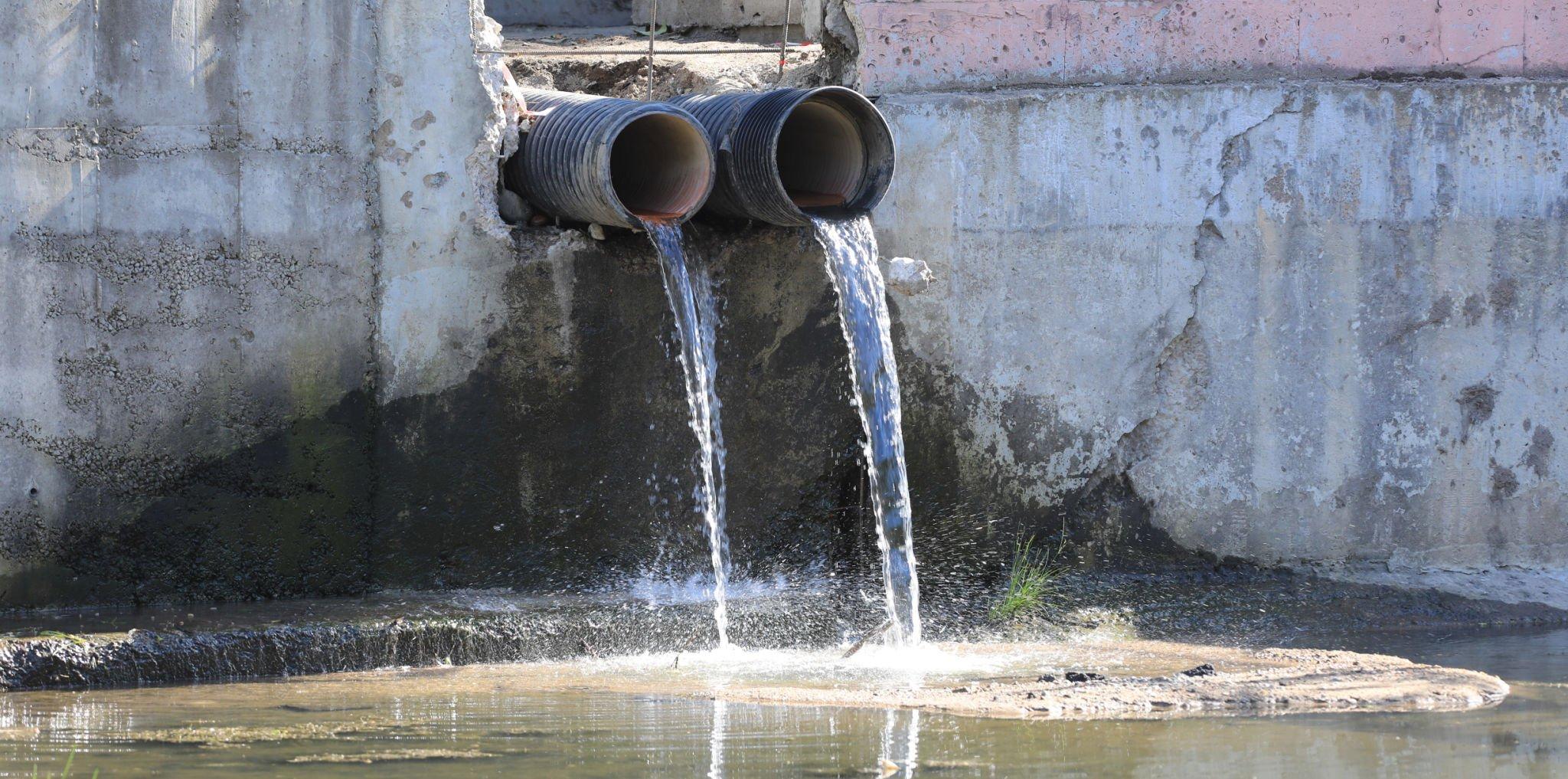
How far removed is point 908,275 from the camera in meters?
5.92

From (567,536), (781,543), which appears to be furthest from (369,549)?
(781,543)

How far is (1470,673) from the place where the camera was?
482 centimetres

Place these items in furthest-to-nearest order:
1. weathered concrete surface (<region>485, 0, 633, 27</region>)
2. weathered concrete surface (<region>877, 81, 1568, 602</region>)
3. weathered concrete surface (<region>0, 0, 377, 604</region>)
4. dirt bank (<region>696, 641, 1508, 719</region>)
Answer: weathered concrete surface (<region>485, 0, 633, 27</region>) → weathered concrete surface (<region>877, 81, 1568, 602</region>) → weathered concrete surface (<region>0, 0, 377, 604</region>) → dirt bank (<region>696, 641, 1508, 719</region>)

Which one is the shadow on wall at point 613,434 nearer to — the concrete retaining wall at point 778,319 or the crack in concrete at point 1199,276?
the concrete retaining wall at point 778,319

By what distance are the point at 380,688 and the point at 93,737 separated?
84 cm

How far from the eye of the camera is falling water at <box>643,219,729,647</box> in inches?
215

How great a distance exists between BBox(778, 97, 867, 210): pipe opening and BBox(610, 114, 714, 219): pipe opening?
30 centimetres

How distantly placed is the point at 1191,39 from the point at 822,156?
1.45 metres

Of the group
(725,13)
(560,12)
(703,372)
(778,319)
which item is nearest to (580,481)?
(703,372)

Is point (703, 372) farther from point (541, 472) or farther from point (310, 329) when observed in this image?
point (310, 329)

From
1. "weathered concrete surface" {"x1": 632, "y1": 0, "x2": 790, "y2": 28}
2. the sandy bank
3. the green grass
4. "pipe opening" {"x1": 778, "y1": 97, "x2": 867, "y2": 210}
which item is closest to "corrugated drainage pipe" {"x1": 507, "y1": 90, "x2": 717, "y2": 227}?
"pipe opening" {"x1": 778, "y1": 97, "x2": 867, "y2": 210}

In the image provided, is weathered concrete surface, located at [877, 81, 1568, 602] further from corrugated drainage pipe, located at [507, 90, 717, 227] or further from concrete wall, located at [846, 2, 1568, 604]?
corrugated drainage pipe, located at [507, 90, 717, 227]

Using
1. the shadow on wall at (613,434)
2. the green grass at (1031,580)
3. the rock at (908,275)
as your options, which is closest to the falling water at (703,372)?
the shadow on wall at (613,434)

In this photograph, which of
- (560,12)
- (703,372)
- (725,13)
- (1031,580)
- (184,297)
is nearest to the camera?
Result: (184,297)
